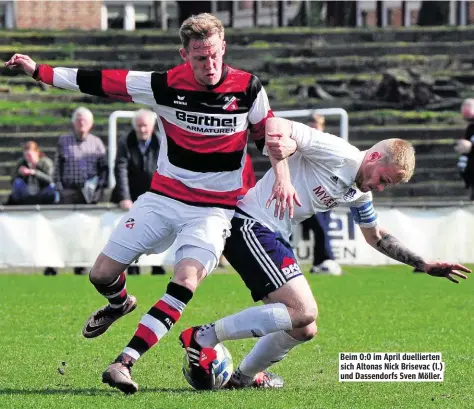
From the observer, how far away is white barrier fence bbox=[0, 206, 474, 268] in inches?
667

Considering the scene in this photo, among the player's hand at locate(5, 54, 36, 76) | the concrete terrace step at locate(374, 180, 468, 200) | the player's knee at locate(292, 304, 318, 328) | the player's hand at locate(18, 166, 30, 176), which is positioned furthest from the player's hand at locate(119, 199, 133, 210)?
the player's knee at locate(292, 304, 318, 328)

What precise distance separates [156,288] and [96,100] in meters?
13.6

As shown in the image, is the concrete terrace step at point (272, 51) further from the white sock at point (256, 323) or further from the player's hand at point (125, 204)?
the white sock at point (256, 323)

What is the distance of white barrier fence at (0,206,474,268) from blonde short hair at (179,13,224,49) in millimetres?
9021

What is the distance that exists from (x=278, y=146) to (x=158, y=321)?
1224 millimetres

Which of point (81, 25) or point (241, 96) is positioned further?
point (81, 25)

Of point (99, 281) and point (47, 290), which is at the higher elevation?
point (99, 281)

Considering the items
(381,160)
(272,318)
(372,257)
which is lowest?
(372,257)

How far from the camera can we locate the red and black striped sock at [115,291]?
8.49m

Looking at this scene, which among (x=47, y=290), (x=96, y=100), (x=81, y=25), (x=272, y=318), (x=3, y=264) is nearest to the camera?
(x=272, y=318)

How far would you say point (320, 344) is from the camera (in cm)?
1008

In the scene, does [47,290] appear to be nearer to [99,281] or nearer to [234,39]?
[99,281]

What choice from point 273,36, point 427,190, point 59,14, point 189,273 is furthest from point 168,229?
point 59,14

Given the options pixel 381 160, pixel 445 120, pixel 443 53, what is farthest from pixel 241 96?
pixel 443 53
